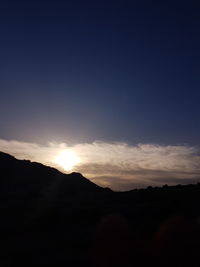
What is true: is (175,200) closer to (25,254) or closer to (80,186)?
(25,254)

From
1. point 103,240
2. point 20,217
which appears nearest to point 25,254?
point 103,240

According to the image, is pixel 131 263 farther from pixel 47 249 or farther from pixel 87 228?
pixel 87 228

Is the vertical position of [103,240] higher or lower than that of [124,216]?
lower

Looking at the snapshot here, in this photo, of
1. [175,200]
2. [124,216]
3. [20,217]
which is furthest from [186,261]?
[20,217]

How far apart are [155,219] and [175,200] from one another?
4.49m

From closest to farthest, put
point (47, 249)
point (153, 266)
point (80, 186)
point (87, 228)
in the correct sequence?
point (153, 266), point (47, 249), point (87, 228), point (80, 186)

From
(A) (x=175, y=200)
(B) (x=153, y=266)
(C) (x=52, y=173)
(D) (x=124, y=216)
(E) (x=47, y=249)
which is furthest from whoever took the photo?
(C) (x=52, y=173)

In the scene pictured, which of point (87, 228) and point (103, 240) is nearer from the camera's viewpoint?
point (103, 240)

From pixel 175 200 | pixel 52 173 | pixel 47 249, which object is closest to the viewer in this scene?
pixel 47 249

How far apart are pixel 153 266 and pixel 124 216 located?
1132cm

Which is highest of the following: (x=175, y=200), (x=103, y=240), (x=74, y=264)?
(x=175, y=200)

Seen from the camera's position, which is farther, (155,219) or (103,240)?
(155,219)

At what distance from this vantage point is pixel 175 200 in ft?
89.4

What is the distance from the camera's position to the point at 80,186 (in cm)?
8931
